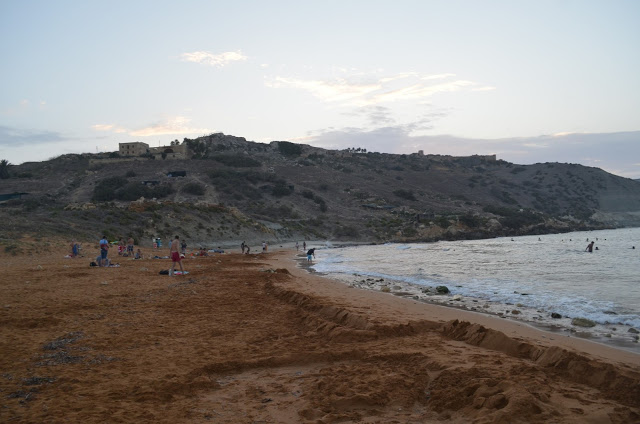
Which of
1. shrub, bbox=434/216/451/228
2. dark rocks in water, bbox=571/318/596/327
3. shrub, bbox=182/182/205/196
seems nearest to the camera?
dark rocks in water, bbox=571/318/596/327

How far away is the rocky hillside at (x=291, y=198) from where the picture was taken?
42844 millimetres

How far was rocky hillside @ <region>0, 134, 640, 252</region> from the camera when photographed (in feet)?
141

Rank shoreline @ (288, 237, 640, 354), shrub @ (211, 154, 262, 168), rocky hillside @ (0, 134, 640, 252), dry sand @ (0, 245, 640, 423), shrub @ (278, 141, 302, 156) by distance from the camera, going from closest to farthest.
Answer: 1. dry sand @ (0, 245, 640, 423)
2. shoreline @ (288, 237, 640, 354)
3. rocky hillside @ (0, 134, 640, 252)
4. shrub @ (211, 154, 262, 168)
5. shrub @ (278, 141, 302, 156)

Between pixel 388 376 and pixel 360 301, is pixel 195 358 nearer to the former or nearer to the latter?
pixel 388 376

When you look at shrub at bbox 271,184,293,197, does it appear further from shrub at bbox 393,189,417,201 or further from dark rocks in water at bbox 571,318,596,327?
dark rocks in water at bbox 571,318,596,327

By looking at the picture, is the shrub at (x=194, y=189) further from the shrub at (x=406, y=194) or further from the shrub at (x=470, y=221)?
the shrub at (x=470, y=221)

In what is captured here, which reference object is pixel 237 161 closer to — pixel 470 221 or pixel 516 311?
pixel 470 221

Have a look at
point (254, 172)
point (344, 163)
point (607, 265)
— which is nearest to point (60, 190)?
point (254, 172)

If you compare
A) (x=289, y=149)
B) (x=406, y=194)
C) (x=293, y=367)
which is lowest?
(x=293, y=367)

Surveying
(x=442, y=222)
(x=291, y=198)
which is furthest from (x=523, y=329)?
(x=291, y=198)

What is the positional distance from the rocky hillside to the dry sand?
23.2m

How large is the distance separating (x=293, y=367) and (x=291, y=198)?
64.0 meters

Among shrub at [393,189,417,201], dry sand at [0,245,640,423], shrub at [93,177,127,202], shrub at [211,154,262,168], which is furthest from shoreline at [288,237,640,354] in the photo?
shrub at [211,154,262,168]

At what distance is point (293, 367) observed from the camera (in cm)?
638
